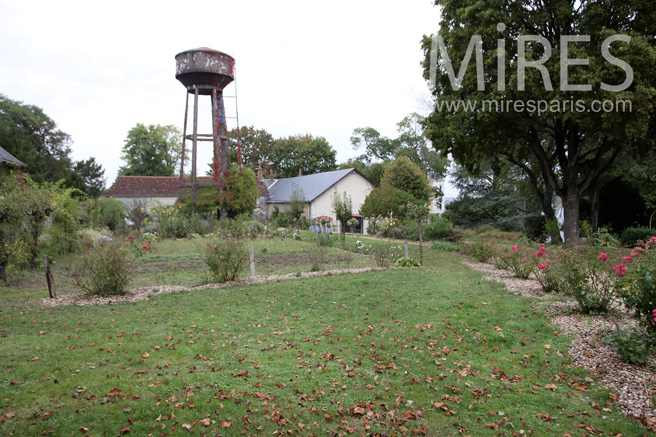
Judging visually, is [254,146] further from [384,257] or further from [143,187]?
[384,257]

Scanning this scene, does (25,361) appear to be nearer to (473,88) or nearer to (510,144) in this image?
(473,88)

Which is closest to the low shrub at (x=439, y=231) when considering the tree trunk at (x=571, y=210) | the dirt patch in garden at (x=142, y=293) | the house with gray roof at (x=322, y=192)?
the tree trunk at (x=571, y=210)

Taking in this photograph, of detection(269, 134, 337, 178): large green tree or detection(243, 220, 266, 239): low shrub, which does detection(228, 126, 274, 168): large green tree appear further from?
detection(243, 220, 266, 239): low shrub

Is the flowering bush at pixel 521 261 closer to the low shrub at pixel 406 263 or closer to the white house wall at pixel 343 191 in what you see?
the low shrub at pixel 406 263

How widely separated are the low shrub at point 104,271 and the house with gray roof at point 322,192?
24.0m

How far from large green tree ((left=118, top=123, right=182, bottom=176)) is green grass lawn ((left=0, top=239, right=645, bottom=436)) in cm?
4492

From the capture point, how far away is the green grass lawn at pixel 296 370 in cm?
340

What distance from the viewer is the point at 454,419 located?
350cm

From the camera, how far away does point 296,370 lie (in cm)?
445

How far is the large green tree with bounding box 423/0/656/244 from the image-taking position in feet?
36.3

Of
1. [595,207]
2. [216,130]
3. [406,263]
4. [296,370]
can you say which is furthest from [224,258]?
[216,130]

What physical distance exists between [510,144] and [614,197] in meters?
8.28

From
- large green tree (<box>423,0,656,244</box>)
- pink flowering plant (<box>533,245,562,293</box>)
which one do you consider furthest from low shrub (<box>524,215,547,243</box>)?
pink flowering plant (<box>533,245,562,293</box>)

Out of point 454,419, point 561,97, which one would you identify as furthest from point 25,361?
point 561,97
